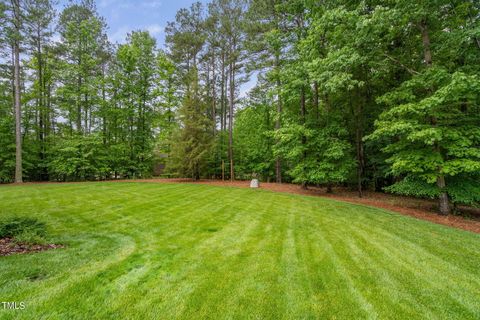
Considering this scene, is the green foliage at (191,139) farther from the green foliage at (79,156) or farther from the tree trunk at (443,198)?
the tree trunk at (443,198)

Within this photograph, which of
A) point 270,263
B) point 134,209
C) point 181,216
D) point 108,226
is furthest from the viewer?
point 134,209

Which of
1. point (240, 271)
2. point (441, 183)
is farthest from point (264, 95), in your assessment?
point (240, 271)

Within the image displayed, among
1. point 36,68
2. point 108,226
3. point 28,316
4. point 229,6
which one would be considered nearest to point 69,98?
point 36,68

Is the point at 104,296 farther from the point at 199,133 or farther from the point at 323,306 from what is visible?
the point at 199,133

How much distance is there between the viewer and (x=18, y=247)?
3127 mm

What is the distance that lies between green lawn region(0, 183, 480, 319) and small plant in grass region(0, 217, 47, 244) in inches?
9.5

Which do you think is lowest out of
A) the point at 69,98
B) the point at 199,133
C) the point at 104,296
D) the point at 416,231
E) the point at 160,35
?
the point at 416,231

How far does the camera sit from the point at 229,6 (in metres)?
15.6

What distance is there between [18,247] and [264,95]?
17.3 m

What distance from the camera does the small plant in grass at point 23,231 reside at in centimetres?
334

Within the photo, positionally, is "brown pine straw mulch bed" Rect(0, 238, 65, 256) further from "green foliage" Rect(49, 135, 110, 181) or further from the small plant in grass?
"green foliage" Rect(49, 135, 110, 181)

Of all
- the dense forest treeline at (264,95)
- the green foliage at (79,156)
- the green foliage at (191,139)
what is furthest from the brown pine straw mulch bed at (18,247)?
the green foliage at (79,156)

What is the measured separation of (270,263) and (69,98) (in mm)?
21724

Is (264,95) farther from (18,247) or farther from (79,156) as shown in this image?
(18,247)
